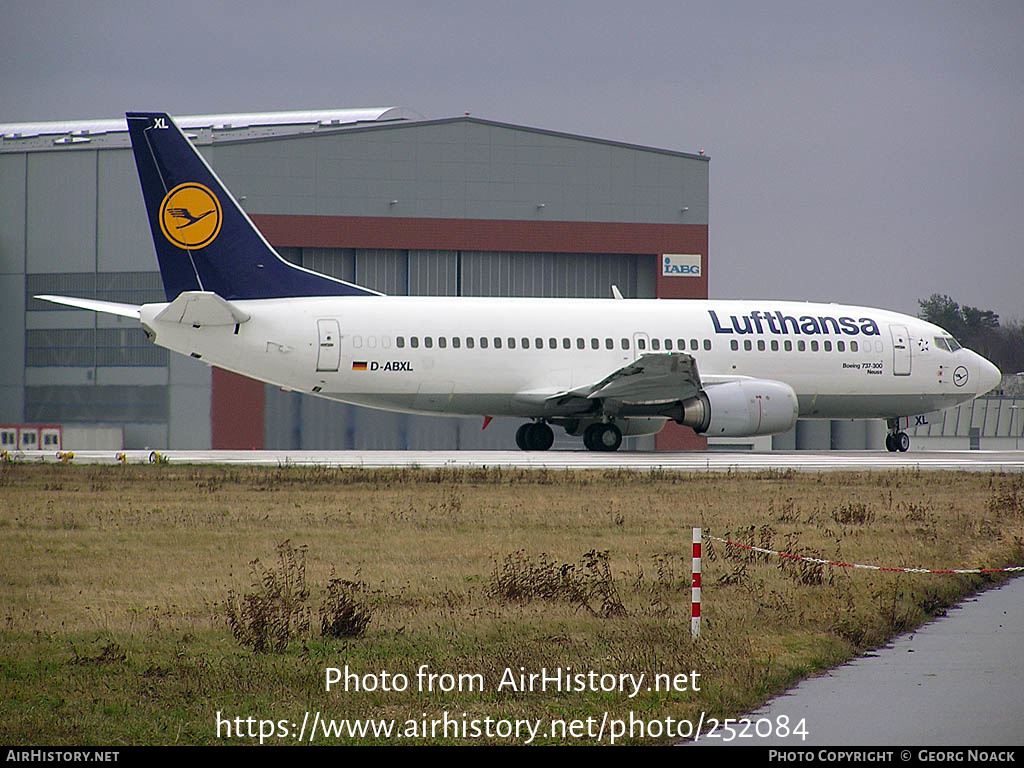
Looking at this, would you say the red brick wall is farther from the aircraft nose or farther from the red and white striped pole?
the red and white striped pole

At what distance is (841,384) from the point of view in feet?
117

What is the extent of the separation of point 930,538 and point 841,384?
19.2 meters

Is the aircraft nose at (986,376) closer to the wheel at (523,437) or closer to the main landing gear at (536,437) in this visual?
the main landing gear at (536,437)

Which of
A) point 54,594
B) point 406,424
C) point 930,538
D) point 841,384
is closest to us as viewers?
point 54,594

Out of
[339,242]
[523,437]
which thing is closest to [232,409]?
[339,242]

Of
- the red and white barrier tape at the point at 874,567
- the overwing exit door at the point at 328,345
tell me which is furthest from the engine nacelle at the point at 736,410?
the red and white barrier tape at the point at 874,567

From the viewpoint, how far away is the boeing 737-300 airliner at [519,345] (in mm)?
30203

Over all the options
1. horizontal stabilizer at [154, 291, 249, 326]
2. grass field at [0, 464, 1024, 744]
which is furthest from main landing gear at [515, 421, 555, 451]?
grass field at [0, 464, 1024, 744]

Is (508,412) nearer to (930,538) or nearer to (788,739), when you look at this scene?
(930,538)

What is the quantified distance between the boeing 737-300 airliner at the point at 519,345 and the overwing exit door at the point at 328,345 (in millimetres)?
32

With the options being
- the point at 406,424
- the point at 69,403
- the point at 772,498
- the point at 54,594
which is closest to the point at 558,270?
the point at 406,424

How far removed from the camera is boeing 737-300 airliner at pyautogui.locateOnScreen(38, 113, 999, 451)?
30203 millimetres
